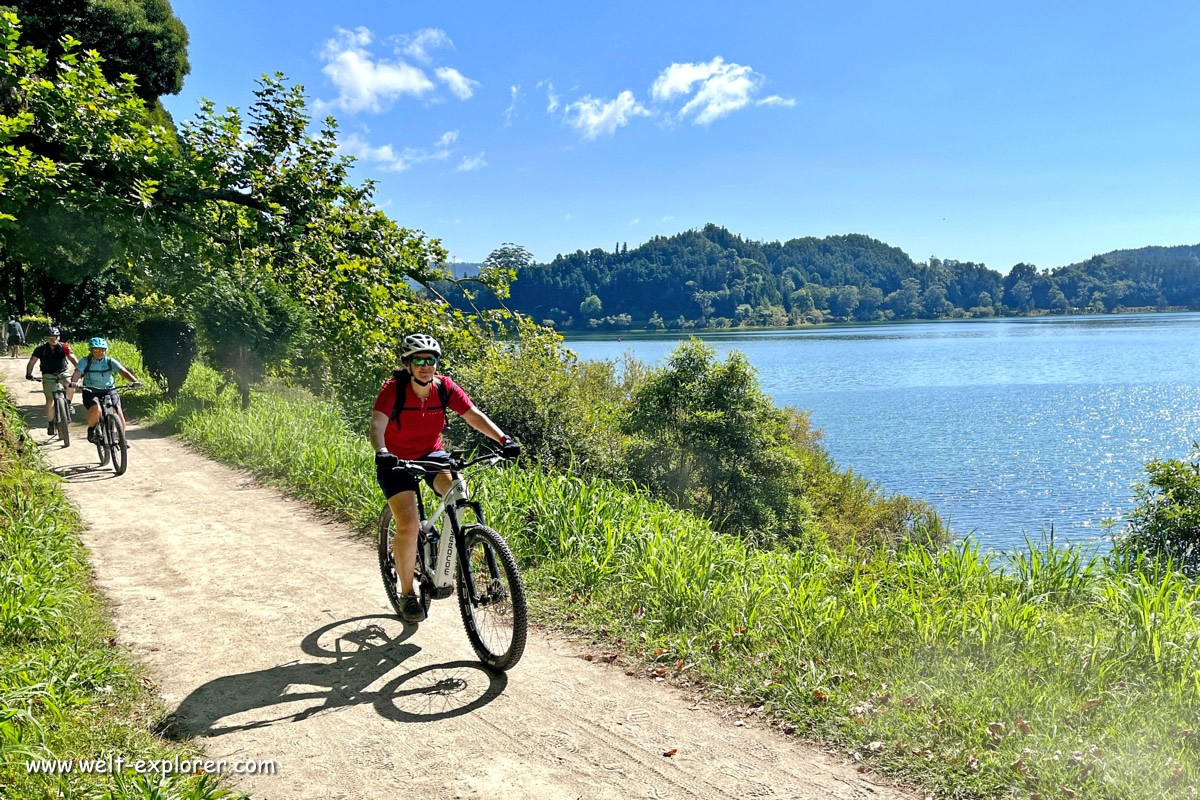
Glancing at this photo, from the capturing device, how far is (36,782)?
3273 mm

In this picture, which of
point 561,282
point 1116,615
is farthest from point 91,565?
point 561,282

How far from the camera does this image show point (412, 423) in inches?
194

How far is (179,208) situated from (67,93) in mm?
1589

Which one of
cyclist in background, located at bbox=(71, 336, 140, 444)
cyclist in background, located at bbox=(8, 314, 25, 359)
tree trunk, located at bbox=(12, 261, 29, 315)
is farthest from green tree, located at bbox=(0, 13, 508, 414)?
tree trunk, located at bbox=(12, 261, 29, 315)

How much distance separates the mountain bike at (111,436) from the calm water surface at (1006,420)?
11.0m

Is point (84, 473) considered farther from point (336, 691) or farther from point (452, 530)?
point (452, 530)

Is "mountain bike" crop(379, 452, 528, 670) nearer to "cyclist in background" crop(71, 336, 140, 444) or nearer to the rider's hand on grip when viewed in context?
the rider's hand on grip

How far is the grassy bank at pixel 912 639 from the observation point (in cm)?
372

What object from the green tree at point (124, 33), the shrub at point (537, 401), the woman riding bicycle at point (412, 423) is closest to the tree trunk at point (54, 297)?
the green tree at point (124, 33)

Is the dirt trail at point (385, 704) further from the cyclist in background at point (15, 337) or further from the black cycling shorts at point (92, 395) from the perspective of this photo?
the cyclist in background at point (15, 337)

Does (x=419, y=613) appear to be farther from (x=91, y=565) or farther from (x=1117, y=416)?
(x=1117, y=416)

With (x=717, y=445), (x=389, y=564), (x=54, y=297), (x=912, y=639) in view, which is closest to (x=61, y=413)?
(x=389, y=564)

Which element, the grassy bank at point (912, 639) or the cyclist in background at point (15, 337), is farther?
the cyclist in background at point (15, 337)

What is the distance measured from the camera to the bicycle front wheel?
15.0 ft
